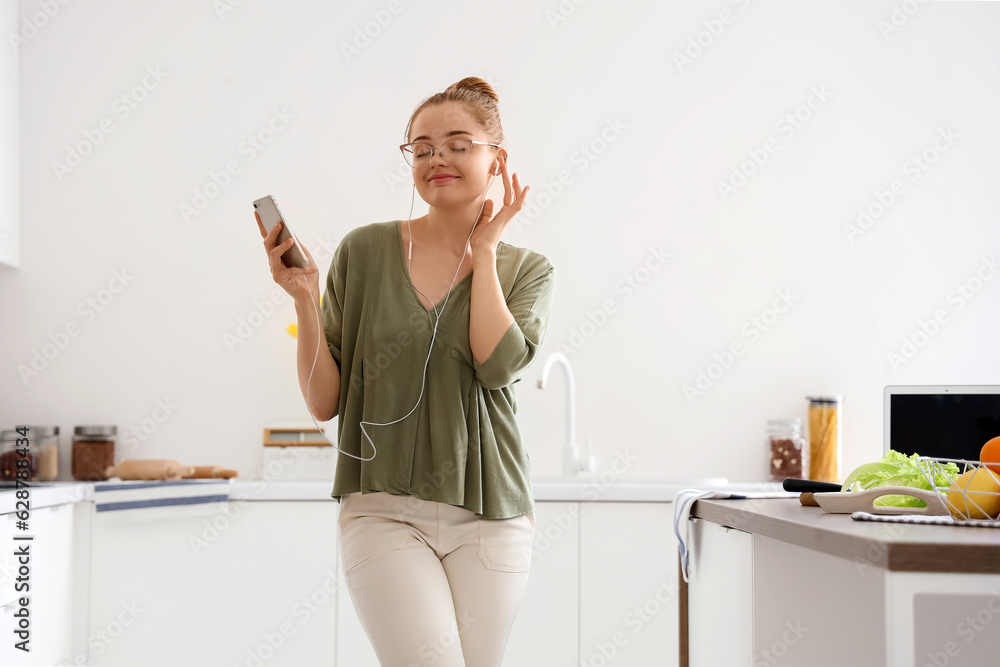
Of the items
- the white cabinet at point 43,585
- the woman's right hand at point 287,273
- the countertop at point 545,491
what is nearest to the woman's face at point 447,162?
the woman's right hand at point 287,273

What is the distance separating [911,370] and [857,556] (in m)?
2.30

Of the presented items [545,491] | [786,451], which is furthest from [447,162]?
[786,451]

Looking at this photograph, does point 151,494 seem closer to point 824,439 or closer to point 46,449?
point 46,449

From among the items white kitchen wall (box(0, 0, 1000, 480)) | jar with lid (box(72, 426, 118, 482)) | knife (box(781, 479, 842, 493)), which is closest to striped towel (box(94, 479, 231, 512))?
jar with lid (box(72, 426, 118, 482))

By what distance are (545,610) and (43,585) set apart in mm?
1227

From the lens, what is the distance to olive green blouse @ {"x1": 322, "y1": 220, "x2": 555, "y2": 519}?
1.19 metres

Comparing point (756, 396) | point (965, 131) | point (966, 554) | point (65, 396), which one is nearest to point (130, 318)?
point (65, 396)

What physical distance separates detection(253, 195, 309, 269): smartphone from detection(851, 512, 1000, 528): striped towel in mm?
824

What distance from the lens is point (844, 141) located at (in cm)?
287

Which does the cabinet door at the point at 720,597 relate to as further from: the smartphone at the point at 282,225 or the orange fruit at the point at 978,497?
the smartphone at the point at 282,225

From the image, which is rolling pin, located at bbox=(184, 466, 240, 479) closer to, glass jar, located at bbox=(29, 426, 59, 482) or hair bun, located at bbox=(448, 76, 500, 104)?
glass jar, located at bbox=(29, 426, 59, 482)

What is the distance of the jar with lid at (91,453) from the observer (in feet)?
8.27

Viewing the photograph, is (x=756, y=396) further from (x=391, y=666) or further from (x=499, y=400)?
(x=391, y=666)

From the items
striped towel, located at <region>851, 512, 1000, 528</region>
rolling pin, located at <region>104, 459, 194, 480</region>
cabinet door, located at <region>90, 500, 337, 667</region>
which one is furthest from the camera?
rolling pin, located at <region>104, 459, 194, 480</region>
